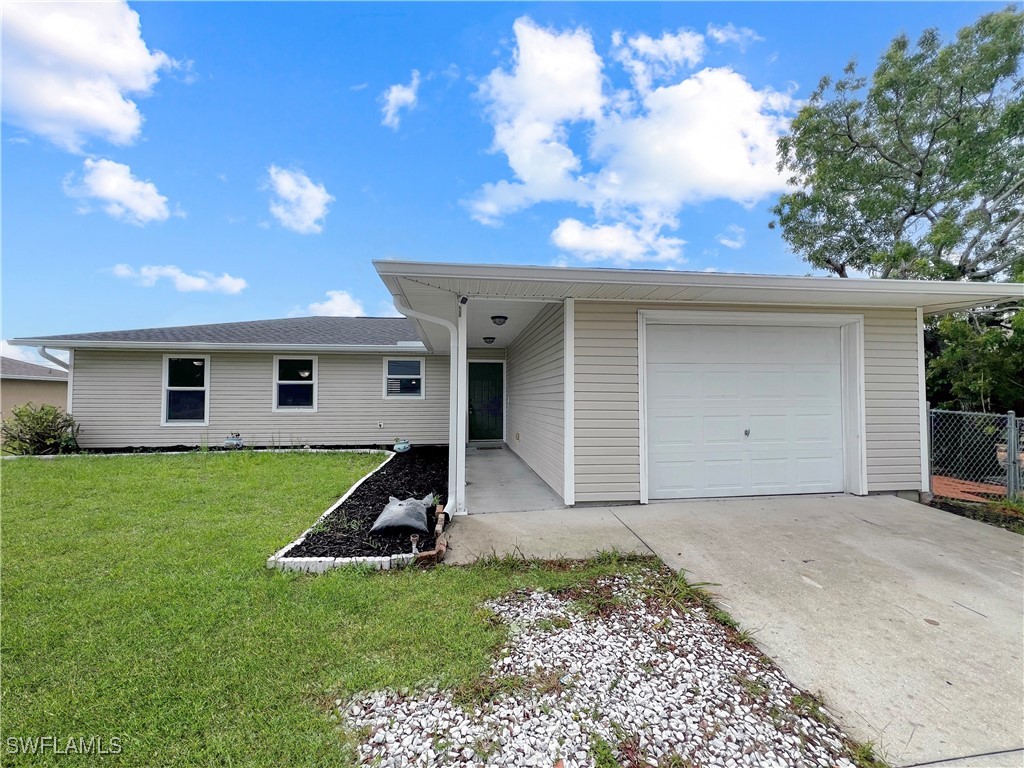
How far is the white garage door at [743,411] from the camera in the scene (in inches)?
195

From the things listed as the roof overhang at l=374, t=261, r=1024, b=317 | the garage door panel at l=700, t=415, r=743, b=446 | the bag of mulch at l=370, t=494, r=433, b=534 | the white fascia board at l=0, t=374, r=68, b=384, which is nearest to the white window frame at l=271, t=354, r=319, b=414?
the roof overhang at l=374, t=261, r=1024, b=317

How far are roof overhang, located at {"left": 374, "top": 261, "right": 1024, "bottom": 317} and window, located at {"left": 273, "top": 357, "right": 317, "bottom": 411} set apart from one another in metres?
5.67

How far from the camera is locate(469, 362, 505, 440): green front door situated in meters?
10.4

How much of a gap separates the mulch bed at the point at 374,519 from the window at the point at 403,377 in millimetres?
2855

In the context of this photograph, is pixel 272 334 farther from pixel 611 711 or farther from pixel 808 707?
pixel 808 707

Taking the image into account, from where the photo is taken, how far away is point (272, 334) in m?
9.53

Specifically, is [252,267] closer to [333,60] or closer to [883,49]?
[333,60]

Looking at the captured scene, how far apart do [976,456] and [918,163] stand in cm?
886

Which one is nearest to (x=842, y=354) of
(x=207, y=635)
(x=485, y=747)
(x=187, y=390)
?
(x=485, y=747)

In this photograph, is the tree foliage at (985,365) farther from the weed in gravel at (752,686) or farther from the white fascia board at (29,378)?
the white fascia board at (29,378)

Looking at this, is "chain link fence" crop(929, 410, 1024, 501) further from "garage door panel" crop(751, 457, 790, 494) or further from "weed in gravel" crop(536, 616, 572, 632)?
"weed in gravel" crop(536, 616, 572, 632)

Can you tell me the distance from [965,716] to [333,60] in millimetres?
10338

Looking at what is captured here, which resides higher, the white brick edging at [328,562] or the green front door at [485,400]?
the green front door at [485,400]

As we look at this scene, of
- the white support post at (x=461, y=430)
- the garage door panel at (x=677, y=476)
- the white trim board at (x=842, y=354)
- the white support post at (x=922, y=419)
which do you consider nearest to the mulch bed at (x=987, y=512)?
the white support post at (x=922, y=419)
